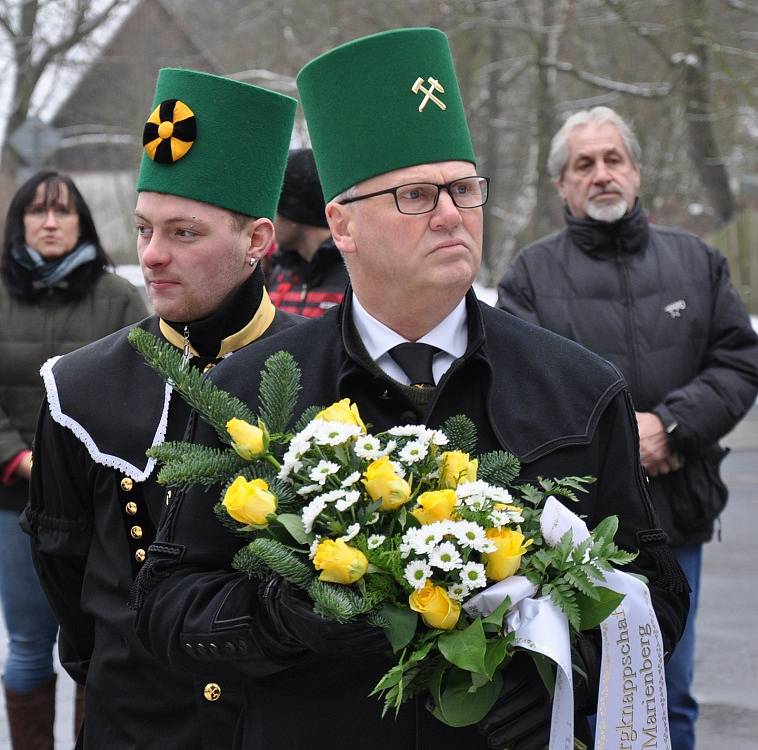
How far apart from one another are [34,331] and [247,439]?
3210 mm

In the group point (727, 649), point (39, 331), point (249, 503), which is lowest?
point (727, 649)

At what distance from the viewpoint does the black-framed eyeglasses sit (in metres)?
2.70

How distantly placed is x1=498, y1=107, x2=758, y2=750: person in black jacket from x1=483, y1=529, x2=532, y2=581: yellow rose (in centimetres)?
244

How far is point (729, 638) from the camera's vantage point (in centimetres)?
711

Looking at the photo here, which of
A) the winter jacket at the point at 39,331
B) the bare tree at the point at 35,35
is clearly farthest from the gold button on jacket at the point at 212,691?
the bare tree at the point at 35,35

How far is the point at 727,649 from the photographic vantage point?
694cm

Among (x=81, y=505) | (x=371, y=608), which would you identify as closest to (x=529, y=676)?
(x=371, y=608)

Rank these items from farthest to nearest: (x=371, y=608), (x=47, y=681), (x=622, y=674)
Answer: (x=47, y=681), (x=622, y=674), (x=371, y=608)

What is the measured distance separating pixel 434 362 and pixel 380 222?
0.28 metres

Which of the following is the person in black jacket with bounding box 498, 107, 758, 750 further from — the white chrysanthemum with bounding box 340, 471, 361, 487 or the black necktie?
the white chrysanthemum with bounding box 340, 471, 361, 487

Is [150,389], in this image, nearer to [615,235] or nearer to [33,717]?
[615,235]

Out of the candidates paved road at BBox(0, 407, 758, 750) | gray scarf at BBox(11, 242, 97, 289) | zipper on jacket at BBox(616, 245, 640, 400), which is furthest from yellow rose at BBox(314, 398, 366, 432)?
paved road at BBox(0, 407, 758, 750)

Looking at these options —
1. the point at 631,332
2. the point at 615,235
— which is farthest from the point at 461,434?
the point at 615,235

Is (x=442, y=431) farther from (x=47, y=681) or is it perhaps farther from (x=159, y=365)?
(x=47, y=681)
